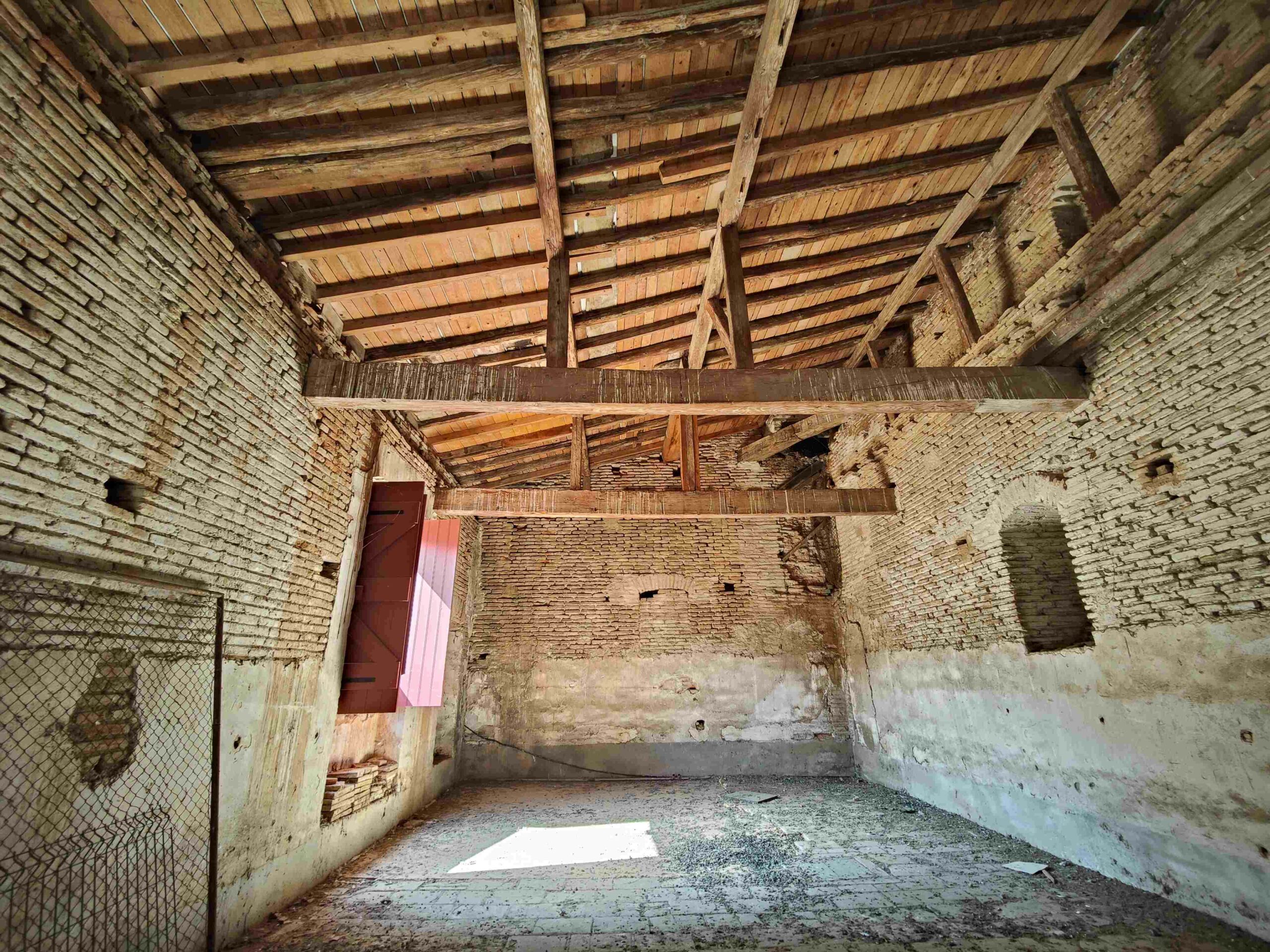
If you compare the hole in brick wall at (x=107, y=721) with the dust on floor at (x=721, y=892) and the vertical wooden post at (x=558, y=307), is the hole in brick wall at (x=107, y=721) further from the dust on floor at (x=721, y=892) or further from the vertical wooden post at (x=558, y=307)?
the vertical wooden post at (x=558, y=307)

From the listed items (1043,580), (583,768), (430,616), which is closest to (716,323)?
(1043,580)

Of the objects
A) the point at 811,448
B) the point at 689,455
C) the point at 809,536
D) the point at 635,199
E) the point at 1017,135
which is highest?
the point at 1017,135

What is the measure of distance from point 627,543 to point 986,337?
604 cm

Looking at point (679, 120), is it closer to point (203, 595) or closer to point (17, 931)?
point (203, 595)

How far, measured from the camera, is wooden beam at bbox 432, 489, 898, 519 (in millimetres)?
7270

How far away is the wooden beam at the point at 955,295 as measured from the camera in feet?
19.6

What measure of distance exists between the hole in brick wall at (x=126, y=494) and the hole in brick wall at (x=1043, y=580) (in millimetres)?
6804

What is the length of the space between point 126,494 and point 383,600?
2725 millimetres

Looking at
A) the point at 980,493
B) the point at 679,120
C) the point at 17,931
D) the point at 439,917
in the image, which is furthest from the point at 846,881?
the point at 679,120

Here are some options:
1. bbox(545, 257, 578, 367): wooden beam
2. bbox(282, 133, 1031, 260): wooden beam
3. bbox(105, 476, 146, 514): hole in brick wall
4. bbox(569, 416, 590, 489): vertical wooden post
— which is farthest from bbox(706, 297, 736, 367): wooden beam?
bbox(105, 476, 146, 514): hole in brick wall

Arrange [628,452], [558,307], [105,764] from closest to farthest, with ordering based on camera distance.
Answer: [105,764] → [558,307] → [628,452]

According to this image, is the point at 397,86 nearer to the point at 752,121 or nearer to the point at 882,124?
the point at 752,121

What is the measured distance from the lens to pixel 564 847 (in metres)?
5.44

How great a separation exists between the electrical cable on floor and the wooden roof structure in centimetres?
606
